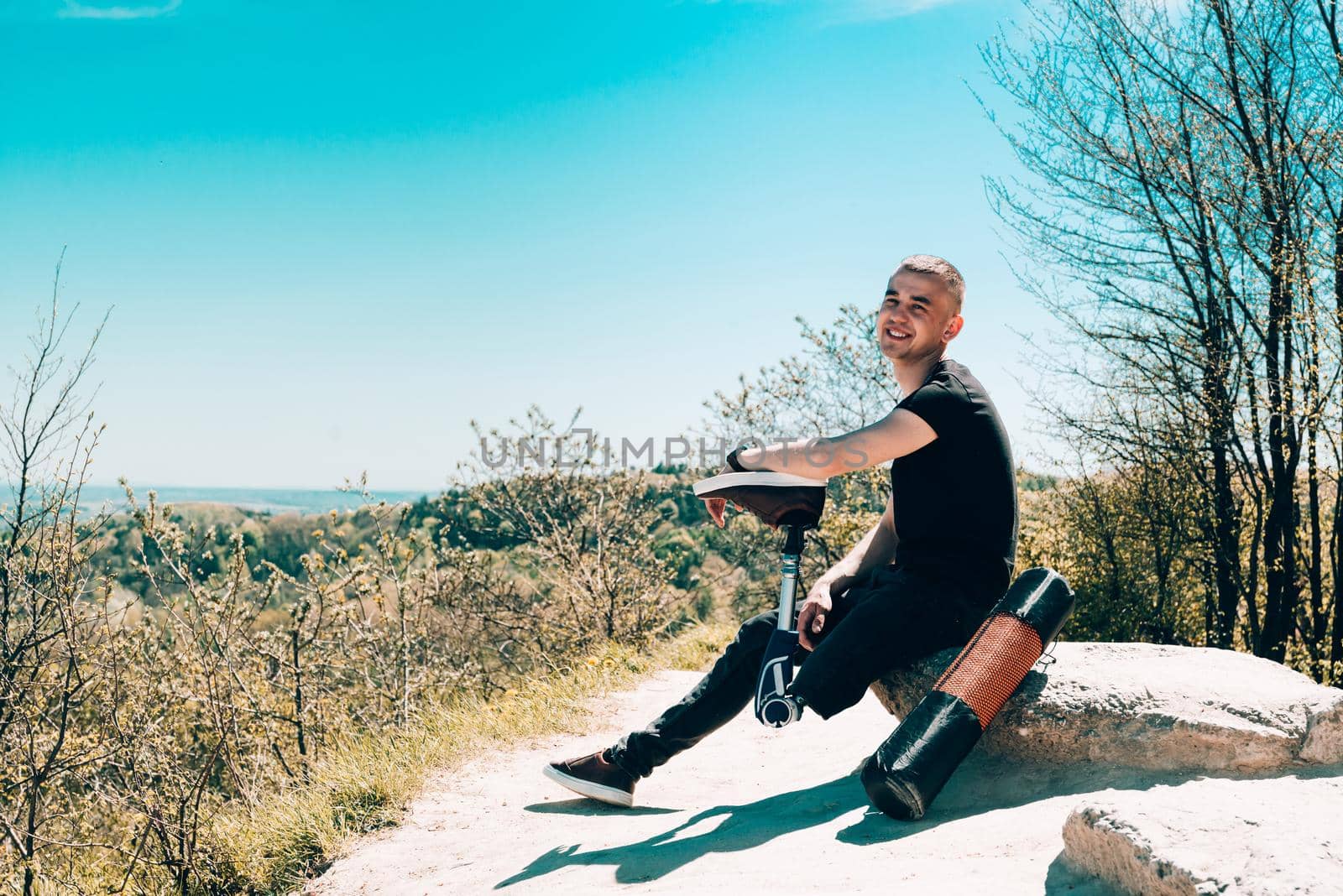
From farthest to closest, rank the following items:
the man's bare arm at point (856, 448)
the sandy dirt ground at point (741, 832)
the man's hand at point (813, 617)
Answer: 1. the man's hand at point (813, 617)
2. the man's bare arm at point (856, 448)
3. the sandy dirt ground at point (741, 832)

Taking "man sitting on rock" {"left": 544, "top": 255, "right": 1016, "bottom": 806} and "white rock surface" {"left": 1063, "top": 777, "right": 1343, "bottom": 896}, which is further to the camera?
"man sitting on rock" {"left": 544, "top": 255, "right": 1016, "bottom": 806}

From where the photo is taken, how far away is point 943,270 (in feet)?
11.1

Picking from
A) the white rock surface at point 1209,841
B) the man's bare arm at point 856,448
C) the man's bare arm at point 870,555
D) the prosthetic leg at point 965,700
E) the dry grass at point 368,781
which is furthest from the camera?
the dry grass at point 368,781

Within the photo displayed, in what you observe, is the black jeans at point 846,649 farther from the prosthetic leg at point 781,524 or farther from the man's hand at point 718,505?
the man's hand at point 718,505

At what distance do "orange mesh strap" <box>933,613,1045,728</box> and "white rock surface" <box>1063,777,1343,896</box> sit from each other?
2.10 ft

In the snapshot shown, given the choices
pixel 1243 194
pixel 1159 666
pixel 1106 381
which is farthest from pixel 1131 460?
pixel 1159 666

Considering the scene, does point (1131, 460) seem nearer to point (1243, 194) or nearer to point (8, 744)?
point (1243, 194)

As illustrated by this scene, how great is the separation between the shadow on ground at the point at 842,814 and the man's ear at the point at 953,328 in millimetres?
1514

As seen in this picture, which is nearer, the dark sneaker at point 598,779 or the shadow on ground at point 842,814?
the shadow on ground at point 842,814

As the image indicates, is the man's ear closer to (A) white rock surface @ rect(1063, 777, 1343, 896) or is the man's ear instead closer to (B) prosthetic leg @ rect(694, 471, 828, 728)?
(B) prosthetic leg @ rect(694, 471, 828, 728)

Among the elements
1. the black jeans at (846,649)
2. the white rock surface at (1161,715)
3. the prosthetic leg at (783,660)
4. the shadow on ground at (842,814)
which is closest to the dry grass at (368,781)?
the shadow on ground at (842,814)

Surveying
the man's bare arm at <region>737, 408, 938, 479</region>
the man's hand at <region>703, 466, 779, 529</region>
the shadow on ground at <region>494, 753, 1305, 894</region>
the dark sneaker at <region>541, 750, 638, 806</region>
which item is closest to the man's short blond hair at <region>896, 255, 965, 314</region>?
the man's bare arm at <region>737, 408, 938, 479</region>

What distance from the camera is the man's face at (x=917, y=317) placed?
3.36m

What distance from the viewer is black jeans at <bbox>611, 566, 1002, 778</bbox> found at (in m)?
3.12
